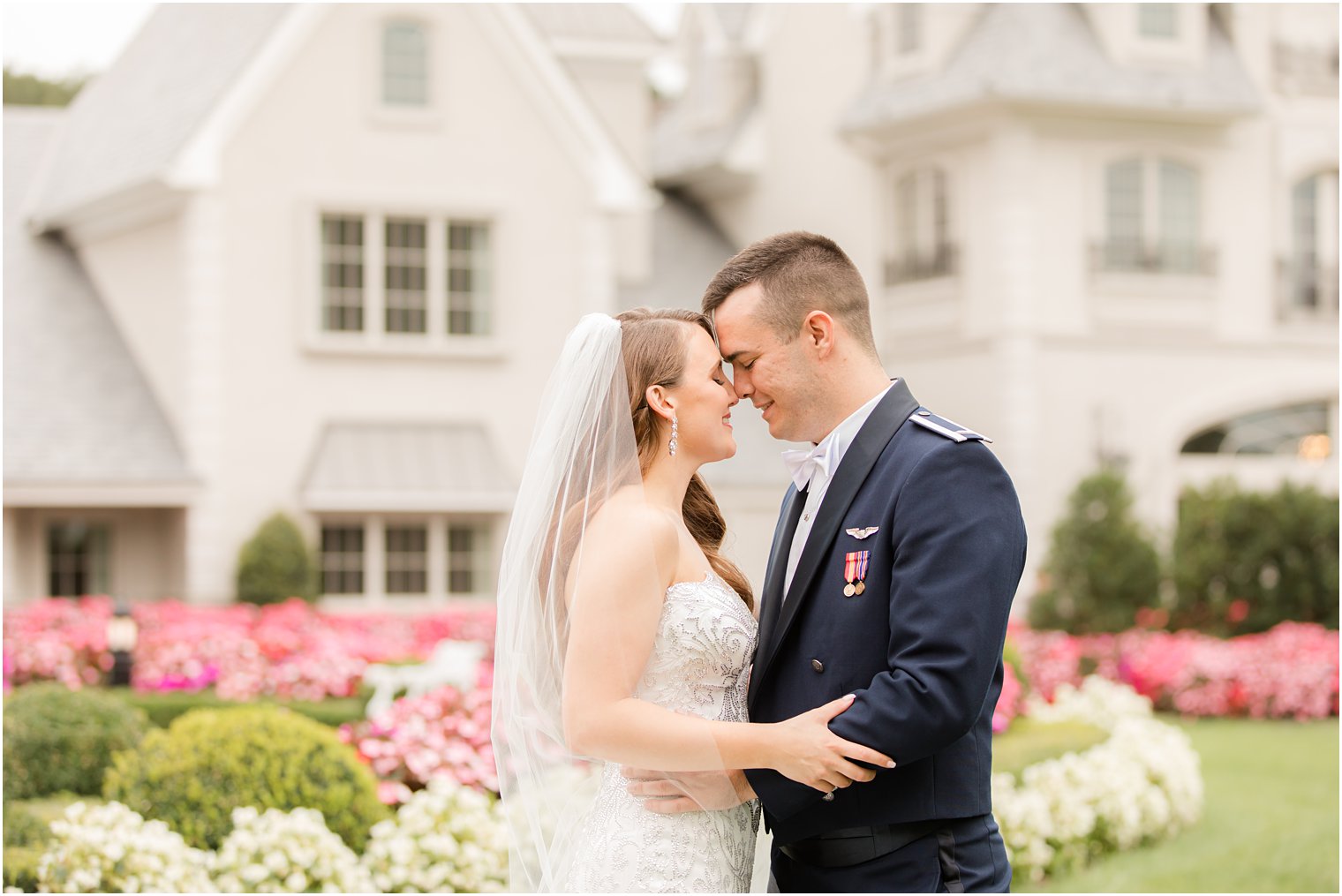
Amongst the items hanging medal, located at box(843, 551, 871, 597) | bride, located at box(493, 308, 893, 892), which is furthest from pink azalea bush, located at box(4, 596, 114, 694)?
hanging medal, located at box(843, 551, 871, 597)

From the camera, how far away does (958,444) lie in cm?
378

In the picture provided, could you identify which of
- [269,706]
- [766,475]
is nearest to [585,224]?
[766,475]

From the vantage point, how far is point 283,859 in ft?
22.6

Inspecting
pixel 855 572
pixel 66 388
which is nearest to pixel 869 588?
pixel 855 572

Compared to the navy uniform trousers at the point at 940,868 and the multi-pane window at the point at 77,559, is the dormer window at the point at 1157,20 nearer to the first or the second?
the multi-pane window at the point at 77,559

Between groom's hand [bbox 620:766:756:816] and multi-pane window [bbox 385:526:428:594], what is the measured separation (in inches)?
624

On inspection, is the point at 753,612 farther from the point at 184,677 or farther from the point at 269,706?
the point at 184,677

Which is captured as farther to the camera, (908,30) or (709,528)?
(908,30)

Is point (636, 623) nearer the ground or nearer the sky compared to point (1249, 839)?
nearer the sky

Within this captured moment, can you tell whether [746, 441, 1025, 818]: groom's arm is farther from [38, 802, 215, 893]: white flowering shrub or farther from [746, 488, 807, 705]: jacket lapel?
[38, 802, 215, 893]: white flowering shrub

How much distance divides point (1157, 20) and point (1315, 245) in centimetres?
425

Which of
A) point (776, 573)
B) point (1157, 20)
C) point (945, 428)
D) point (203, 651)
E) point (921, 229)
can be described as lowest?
point (203, 651)

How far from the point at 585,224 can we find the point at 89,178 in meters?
7.05

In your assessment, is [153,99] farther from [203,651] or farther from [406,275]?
[203,651]
